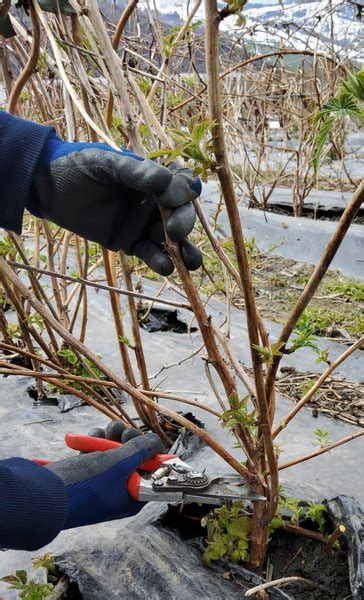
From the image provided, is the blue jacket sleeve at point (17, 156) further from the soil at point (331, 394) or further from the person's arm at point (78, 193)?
the soil at point (331, 394)

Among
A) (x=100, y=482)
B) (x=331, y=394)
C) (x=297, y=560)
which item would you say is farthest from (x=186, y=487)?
(x=331, y=394)

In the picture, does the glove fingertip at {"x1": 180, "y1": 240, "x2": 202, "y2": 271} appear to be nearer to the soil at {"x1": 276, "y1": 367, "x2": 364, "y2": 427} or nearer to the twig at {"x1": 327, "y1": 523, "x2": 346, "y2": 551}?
the twig at {"x1": 327, "y1": 523, "x2": 346, "y2": 551}

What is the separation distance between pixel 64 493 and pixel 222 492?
34cm

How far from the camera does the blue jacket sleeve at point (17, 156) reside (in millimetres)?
1373

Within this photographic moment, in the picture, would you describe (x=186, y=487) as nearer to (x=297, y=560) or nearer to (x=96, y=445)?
(x=96, y=445)

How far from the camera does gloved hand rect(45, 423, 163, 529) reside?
135cm

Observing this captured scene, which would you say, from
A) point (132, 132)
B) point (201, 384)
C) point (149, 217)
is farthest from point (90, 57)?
point (201, 384)

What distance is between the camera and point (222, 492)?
4.51 feet

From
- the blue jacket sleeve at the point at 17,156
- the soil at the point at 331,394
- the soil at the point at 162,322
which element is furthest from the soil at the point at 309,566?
the soil at the point at 162,322

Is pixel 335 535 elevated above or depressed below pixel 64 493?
below

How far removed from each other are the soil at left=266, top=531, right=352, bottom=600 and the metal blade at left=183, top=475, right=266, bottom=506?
0.28m

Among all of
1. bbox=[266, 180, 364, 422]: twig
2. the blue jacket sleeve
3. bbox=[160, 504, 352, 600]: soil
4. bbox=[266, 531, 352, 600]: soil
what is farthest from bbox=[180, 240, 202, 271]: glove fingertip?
bbox=[266, 531, 352, 600]: soil

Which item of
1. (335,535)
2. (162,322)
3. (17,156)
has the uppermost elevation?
(17,156)

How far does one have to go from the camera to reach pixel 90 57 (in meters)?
1.46
